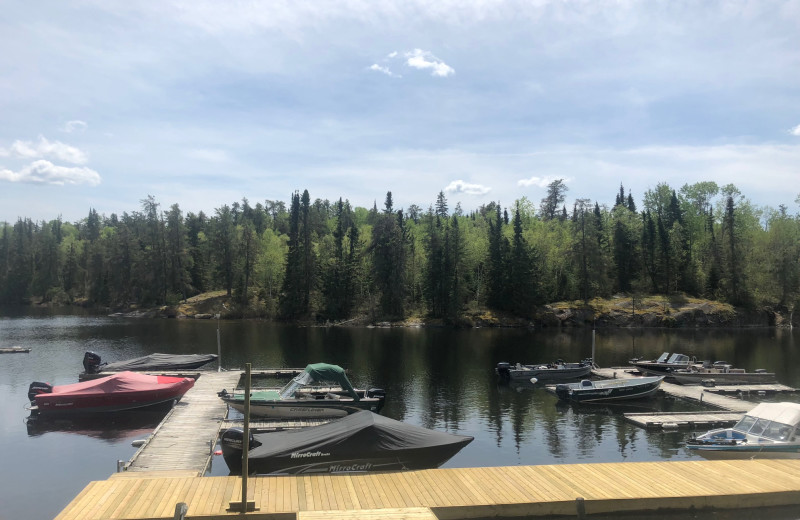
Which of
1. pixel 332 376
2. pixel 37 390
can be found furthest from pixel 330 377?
pixel 37 390

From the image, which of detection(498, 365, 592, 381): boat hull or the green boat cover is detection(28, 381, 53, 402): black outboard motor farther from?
detection(498, 365, 592, 381): boat hull

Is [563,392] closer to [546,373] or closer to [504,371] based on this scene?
[546,373]

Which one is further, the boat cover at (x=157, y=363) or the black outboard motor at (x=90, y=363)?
the boat cover at (x=157, y=363)

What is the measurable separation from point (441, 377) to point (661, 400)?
53.7 ft

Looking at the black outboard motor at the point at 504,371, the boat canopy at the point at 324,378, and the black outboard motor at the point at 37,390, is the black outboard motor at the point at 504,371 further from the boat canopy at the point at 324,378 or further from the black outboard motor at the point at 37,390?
the black outboard motor at the point at 37,390

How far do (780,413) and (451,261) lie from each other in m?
75.8

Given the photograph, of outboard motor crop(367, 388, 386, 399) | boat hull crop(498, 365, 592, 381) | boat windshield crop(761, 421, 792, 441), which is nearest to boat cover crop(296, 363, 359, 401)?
outboard motor crop(367, 388, 386, 399)

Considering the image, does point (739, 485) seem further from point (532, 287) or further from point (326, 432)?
point (532, 287)

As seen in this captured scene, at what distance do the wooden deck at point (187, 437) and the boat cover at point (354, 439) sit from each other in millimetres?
2903

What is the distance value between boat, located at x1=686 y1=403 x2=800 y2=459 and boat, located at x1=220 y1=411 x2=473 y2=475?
10900 mm

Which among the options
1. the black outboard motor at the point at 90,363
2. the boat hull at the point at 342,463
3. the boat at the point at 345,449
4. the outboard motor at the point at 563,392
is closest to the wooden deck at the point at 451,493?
the boat hull at the point at 342,463

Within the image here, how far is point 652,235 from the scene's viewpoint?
110 metres

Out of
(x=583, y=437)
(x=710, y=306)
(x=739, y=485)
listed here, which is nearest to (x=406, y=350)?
(x=583, y=437)

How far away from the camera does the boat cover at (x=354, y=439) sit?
20.0m
